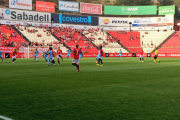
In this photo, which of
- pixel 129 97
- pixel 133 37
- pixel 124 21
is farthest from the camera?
pixel 124 21

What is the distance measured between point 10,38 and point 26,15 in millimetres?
12839

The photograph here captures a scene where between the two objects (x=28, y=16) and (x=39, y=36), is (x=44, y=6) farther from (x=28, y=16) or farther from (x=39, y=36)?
(x=39, y=36)

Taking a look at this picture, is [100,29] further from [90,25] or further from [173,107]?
[173,107]

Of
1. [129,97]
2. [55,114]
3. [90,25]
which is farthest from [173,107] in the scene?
[90,25]

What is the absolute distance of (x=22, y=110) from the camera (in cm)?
528

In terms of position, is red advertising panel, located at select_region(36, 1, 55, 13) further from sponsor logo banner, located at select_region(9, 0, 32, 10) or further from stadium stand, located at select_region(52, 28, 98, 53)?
stadium stand, located at select_region(52, 28, 98, 53)

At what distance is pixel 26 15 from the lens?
6241 centimetres

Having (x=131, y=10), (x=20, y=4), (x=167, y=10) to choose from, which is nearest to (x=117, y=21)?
(x=131, y=10)

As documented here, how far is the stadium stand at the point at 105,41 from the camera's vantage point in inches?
2464

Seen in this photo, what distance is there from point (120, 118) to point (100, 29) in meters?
69.8

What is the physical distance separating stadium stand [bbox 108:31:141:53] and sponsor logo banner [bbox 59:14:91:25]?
8.34m

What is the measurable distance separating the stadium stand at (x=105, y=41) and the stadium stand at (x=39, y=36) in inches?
463

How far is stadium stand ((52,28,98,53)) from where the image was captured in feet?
193

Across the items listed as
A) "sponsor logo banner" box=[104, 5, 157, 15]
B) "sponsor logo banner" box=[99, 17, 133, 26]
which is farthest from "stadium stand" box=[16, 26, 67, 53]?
"sponsor logo banner" box=[104, 5, 157, 15]
